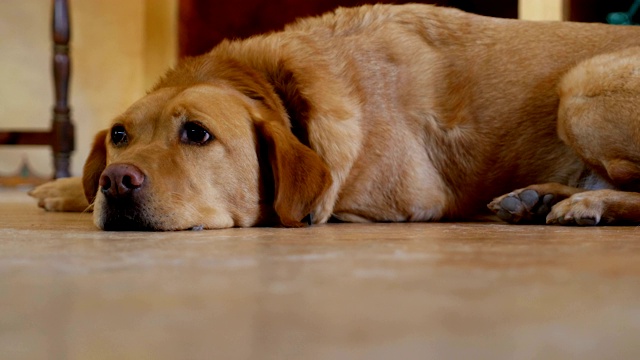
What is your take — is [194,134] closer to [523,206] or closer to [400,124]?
[400,124]

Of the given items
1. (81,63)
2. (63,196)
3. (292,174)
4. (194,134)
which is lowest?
(63,196)

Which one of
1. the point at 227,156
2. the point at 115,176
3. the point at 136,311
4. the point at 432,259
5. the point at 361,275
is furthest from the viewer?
the point at 227,156

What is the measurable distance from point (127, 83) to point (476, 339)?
6.13 m

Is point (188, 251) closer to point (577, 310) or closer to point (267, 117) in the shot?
point (577, 310)

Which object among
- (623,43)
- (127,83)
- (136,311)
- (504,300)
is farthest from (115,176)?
(127,83)

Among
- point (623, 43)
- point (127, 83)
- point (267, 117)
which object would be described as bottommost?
point (127, 83)

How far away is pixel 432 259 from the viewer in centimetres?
99

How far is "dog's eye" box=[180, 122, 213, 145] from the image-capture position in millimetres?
1893

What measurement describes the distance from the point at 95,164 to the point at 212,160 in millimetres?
622

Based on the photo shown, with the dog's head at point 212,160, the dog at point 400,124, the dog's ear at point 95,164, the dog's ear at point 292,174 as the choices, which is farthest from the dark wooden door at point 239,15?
the dog's ear at point 292,174

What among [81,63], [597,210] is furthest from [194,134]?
[81,63]

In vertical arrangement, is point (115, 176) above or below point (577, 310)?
below

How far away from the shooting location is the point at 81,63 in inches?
247

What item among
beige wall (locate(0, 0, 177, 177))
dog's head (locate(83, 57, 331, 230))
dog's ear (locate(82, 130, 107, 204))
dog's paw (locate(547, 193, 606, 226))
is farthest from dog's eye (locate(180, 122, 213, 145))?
beige wall (locate(0, 0, 177, 177))
